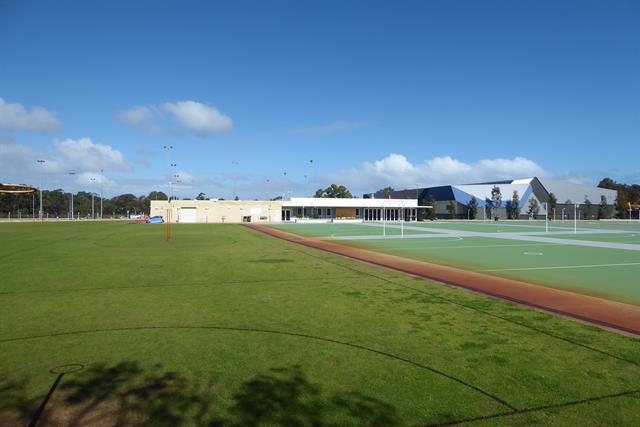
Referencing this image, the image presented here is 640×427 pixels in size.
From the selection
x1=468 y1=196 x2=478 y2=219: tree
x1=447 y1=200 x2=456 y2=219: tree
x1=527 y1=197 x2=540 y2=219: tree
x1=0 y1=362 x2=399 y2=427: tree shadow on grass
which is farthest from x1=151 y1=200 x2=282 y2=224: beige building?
x1=0 y1=362 x2=399 y2=427: tree shadow on grass

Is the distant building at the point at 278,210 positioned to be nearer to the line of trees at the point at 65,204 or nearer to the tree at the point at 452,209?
the tree at the point at 452,209

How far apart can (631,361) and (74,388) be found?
25.7 ft

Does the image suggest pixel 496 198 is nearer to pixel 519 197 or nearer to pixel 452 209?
pixel 519 197

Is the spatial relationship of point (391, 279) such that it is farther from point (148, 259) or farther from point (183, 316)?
point (148, 259)

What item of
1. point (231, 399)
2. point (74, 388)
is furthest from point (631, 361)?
point (74, 388)

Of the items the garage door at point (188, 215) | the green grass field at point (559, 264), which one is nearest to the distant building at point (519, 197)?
the garage door at point (188, 215)

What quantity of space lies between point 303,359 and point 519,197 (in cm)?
11020

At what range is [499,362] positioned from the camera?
21.7ft

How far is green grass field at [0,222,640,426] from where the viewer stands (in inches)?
197

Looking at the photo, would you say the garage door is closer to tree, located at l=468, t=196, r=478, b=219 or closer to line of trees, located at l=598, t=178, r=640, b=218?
tree, located at l=468, t=196, r=478, b=219

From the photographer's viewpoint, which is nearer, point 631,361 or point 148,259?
point 631,361

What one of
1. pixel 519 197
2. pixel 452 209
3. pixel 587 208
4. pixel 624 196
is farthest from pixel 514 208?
pixel 624 196

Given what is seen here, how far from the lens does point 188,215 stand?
8062 centimetres

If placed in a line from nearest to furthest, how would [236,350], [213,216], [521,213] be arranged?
[236,350], [213,216], [521,213]
